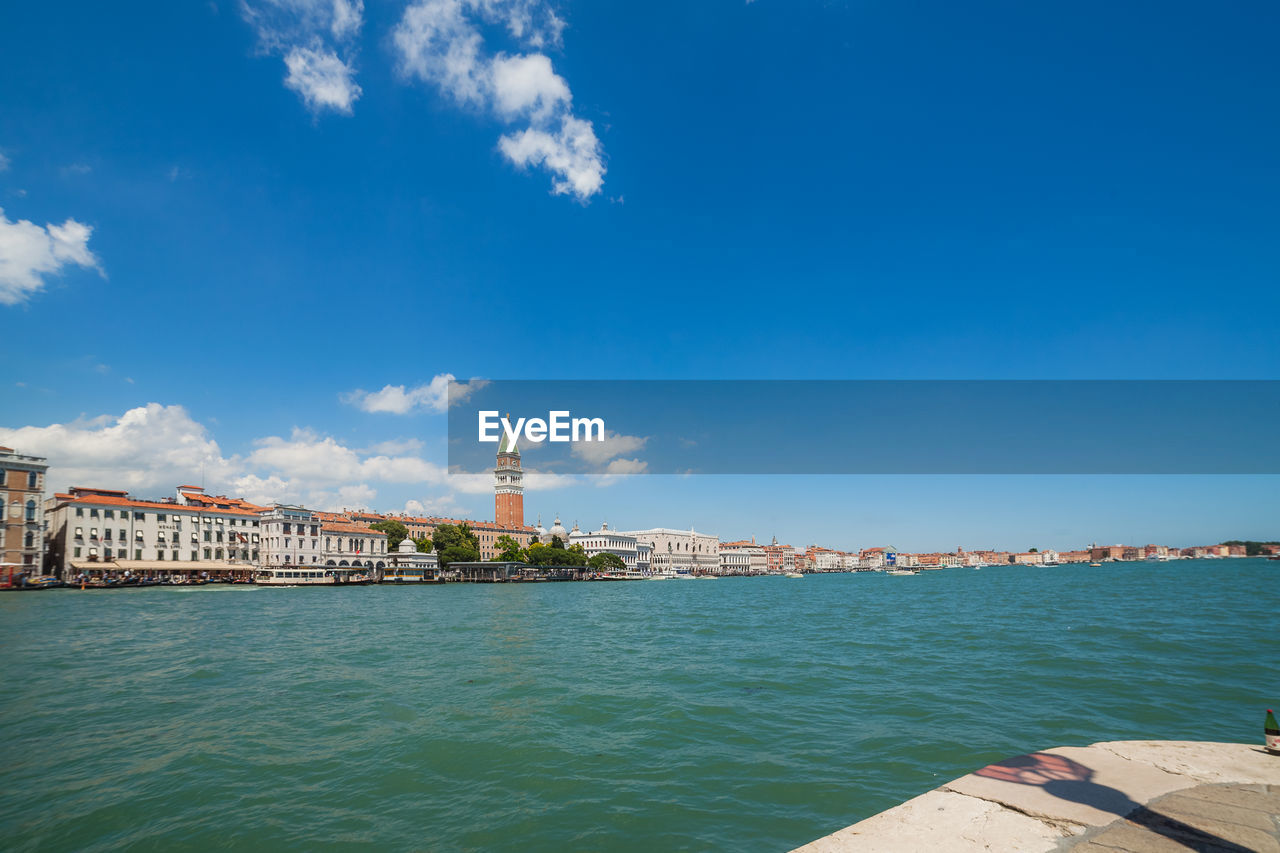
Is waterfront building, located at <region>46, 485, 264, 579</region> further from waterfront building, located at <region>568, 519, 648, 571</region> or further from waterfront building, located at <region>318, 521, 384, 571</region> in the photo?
waterfront building, located at <region>568, 519, 648, 571</region>

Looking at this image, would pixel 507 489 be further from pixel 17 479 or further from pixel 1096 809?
pixel 1096 809

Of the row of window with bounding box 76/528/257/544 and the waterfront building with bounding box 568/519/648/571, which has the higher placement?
the row of window with bounding box 76/528/257/544

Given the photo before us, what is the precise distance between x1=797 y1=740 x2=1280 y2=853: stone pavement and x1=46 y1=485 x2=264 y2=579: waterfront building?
283ft

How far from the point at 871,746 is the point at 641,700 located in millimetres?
5261

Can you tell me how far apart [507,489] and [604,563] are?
1460 inches

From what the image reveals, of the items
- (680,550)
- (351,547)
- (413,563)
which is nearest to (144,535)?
(351,547)

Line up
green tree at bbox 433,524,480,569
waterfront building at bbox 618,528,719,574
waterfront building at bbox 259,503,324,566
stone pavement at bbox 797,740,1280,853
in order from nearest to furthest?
stone pavement at bbox 797,740,1280,853 < waterfront building at bbox 259,503,324,566 < green tree at bbox 433,524,480,569 < waterfront building at bbox 618,528,719,574

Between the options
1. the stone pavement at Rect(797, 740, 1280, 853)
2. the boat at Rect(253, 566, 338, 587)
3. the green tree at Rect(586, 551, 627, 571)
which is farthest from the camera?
the green tree at Rect(586, 551, 627, 571)

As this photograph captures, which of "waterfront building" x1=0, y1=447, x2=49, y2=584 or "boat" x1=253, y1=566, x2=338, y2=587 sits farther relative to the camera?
"boat" x1=253, y1=566, x2=338, y2=587

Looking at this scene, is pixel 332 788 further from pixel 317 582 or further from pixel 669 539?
pixel 669 539

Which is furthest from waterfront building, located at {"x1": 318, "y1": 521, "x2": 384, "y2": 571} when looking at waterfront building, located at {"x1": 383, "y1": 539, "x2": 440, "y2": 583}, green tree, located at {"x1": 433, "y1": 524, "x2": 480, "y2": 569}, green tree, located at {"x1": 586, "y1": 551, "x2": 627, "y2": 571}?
green tree, located at {"x1": 586, "y1": 551, "x2": 627, "y2": 571}

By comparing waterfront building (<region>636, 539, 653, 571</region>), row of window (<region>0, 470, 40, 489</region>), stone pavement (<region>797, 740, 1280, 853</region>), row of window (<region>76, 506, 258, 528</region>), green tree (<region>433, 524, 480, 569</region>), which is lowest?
waterfront building (<region>636, 539, 653, 571</region>)

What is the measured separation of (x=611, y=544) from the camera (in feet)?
549

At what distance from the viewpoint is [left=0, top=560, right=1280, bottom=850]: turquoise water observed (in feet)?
24.9
